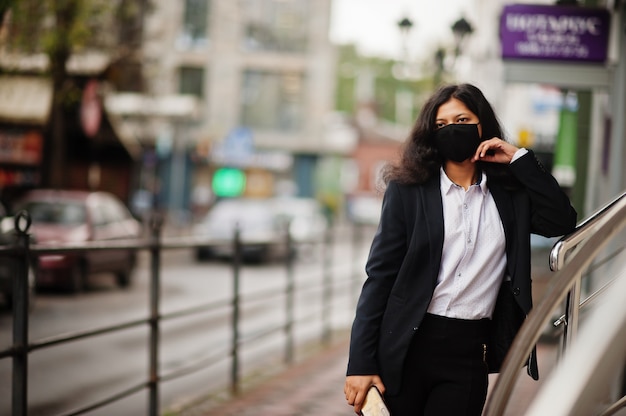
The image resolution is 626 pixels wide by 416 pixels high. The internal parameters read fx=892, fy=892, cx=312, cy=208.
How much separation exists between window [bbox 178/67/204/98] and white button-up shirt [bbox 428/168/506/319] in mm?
47173

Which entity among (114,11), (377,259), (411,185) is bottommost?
(377,259)

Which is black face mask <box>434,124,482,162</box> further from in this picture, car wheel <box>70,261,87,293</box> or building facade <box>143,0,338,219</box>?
building facade <box>143,0,338,219</box>

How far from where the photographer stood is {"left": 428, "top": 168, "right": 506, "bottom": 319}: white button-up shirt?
119 inches

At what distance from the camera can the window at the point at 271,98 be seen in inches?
1950

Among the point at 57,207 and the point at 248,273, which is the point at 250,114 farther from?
→ the point at 57,207

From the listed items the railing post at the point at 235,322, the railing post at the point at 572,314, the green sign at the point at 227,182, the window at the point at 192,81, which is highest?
the window at the point at 192,81

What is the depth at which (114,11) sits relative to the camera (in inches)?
706

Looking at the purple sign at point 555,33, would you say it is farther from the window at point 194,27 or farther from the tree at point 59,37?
the window at point 194,27

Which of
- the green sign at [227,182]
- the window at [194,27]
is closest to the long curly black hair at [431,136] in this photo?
the window at [194,27]

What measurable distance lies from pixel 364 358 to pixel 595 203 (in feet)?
25.2

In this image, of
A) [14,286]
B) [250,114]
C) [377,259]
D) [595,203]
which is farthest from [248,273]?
[250,114]

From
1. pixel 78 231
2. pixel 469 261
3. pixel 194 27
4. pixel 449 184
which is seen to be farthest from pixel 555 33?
pixel 194 27

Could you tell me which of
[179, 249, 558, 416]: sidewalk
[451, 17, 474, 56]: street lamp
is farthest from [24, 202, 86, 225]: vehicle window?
[451, 17, 474, 56]: street lamp

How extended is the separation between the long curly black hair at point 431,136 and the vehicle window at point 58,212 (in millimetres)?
13479
